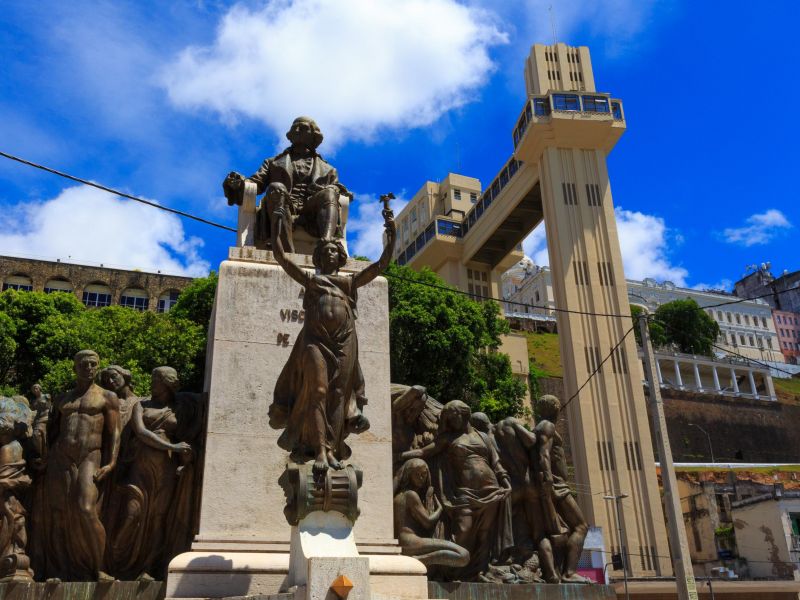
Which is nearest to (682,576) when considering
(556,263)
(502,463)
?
(502,463)

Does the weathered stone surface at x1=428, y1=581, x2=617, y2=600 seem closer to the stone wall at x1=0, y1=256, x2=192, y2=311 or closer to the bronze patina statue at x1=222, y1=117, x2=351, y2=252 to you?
the bronze patina statue at x1=222, y1=117, x2=351, y2=252

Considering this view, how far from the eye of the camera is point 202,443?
293 inches

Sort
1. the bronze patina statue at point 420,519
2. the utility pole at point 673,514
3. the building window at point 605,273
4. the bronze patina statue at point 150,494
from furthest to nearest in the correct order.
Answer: the building window at point 605,273
the utility pole at point 673,514
the bronze patina statue at point 420,519
the bronze patina statue at point 150,494

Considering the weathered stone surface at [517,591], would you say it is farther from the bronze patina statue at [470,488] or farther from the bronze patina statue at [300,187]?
the bronze patina statue at [300,187]

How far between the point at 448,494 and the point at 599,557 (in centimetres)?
1464

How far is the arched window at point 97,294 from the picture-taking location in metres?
57.0

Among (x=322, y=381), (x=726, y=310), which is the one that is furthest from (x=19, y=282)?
(x=726, y=310)

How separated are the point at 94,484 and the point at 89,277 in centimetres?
5431

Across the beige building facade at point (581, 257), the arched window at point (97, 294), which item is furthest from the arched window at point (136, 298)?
the beige building facade at point (581, 257)

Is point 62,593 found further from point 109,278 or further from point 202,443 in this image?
point 109,278

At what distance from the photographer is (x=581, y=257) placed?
40.5m

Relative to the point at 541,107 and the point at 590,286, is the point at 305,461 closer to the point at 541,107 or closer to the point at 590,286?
the point at 590,286

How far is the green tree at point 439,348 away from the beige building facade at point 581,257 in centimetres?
454

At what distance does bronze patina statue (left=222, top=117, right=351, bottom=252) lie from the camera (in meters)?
8.67
